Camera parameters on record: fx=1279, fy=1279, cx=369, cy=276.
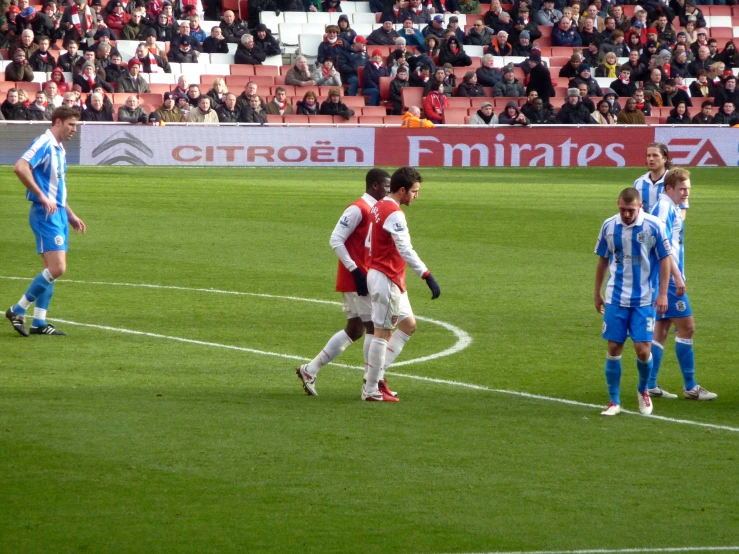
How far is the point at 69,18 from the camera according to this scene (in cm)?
3128

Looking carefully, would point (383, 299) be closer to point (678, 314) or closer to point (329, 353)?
point (329, 353)

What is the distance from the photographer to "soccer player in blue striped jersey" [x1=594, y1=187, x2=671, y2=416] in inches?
327

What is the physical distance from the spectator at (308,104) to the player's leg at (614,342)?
2382cm

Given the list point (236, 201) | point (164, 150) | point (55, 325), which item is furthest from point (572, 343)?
point (164, 150)

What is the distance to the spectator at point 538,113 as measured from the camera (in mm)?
32531

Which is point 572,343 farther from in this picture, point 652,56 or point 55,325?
point 652,56

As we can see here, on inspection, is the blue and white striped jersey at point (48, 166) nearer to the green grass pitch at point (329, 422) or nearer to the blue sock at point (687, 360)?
the green grass pitch at point (329, 422)

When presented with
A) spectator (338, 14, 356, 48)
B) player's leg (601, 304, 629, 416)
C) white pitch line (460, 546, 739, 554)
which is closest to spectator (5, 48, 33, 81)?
spectator (338, 14, 356, 48)

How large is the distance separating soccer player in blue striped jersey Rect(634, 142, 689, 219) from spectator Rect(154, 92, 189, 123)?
20237mm

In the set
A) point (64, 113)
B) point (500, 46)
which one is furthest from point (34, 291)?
point (500, 46)

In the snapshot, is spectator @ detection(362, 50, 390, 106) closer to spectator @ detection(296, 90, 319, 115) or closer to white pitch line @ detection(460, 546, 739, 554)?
spectator @ detection(296, 90, 319, 115)

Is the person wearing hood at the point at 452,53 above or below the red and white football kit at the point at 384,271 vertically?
above

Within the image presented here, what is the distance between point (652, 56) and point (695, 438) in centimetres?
3126

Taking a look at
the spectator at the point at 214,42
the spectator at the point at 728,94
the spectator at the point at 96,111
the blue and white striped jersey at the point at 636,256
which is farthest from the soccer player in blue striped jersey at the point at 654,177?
the spectator at the point at 728,94
